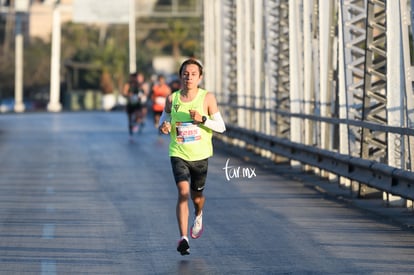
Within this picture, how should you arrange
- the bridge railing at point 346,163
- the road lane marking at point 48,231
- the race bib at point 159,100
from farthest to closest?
the race bib at point 159,100
the bridge railing at point 346,163
the road lane marking at point 48,231

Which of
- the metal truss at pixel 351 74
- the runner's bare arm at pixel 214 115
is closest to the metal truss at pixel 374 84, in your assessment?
the metal truss at pixel 351 74

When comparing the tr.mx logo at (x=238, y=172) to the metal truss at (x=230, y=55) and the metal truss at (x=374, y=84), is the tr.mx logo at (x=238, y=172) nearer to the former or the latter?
the metal truss at (x=374, y=84)

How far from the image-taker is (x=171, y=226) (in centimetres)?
1507

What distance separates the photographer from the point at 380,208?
56.0 ft

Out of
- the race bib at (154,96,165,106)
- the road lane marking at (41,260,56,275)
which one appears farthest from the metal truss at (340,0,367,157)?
the race bib at (154,96,165,106)

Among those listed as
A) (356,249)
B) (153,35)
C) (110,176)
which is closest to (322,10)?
(110,176)

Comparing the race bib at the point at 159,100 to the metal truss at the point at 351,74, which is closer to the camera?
the metal truss at the point at 351,74

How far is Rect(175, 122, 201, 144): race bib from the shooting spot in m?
12.7

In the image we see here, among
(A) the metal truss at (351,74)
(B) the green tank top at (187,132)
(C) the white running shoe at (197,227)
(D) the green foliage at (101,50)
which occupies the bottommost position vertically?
(C) the white running shoe at (197,227)

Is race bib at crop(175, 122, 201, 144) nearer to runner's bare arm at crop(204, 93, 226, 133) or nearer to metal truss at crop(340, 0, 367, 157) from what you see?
runner's bare arm at crop(204, 93, 226, 133)

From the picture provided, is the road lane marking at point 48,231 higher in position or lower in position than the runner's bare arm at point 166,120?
lower

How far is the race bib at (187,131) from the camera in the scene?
12.7 meters

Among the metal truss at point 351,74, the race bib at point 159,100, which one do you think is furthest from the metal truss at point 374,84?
the race bib at point 159,100

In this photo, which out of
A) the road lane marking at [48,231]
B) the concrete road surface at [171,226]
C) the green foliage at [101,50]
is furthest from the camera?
the green foliage at [101,50]
